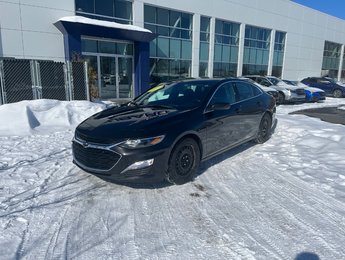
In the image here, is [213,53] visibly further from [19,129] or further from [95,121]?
[95,121]

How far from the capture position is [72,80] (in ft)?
38.3

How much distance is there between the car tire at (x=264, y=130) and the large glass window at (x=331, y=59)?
33.8 m

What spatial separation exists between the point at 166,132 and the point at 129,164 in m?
0.68

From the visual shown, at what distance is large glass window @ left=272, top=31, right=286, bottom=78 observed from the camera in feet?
89.4

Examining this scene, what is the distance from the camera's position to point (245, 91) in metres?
5.83

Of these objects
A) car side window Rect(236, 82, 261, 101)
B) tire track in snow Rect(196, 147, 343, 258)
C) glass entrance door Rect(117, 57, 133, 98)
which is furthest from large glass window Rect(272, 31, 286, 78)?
tire track in snow Rect(196, 147, 343, 258)

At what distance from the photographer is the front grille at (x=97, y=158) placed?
360 centimetres

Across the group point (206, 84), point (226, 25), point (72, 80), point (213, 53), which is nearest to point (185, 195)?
point (206, 84)

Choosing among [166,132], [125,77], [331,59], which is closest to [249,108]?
[166,132]

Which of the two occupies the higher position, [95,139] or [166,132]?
[166,132]

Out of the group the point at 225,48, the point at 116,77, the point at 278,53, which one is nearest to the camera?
the point at 116,77

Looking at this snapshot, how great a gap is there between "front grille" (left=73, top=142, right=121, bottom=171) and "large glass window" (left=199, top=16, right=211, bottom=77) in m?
18.2

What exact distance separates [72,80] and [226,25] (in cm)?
1537

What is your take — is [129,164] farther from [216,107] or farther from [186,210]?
[216,107]
